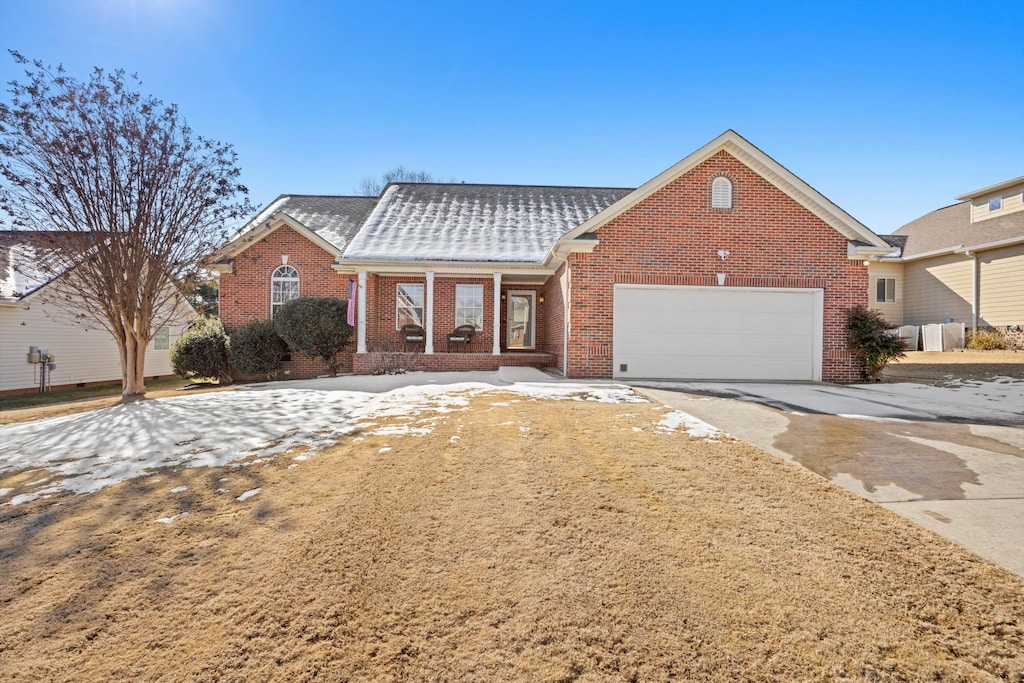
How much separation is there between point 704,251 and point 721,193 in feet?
4.60

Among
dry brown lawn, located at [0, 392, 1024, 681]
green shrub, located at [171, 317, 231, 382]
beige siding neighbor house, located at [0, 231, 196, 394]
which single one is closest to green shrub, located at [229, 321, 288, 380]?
green shrub, located at [171, 317, 231, 382]

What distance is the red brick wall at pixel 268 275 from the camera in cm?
1418

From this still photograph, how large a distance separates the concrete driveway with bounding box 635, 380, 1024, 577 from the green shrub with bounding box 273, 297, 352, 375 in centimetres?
827

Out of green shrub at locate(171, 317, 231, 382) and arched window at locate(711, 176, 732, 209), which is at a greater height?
arched window at locate(711, 176, 732, 209)

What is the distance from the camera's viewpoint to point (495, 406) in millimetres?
7371

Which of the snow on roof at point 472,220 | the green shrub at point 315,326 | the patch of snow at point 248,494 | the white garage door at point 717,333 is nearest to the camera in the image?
the patch of snow at point 248,494

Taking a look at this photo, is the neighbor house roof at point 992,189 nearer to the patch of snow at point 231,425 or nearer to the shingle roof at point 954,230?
the shingle roof at point 954,230

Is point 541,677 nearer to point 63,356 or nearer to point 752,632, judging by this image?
point 752,632

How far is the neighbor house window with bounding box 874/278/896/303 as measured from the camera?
20922mm

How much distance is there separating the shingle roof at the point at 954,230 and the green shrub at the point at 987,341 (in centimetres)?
342

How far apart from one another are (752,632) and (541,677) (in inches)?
38.8

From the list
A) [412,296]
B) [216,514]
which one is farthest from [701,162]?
[216,514]

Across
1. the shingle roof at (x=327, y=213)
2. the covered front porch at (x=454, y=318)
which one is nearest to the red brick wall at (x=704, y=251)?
the covered front porch at (x=454, y=318)

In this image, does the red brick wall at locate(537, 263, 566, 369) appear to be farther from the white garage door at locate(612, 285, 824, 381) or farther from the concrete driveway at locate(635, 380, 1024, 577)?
the concrete driveway at locate(635, 380, 1024, 577)
